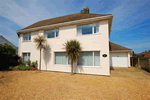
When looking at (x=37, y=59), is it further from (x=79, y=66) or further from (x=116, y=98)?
(x=116, y=98)

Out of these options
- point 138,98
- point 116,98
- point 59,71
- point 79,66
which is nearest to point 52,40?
point 59,71

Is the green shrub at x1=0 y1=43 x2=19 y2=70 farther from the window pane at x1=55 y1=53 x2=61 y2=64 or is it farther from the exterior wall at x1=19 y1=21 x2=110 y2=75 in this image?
the window pane at x1=55 y1=53 x2=61 y2=64

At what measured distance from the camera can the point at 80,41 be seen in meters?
7.91

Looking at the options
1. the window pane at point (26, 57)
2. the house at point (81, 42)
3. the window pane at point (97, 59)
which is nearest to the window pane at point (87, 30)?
the house at point (81, 42)

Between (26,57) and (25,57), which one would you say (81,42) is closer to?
(26,57)

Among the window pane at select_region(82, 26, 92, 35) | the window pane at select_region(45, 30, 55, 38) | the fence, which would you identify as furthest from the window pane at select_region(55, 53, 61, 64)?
the fence

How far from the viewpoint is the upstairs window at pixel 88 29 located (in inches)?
299

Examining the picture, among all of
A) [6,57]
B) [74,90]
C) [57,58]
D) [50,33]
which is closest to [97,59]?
[74,90]

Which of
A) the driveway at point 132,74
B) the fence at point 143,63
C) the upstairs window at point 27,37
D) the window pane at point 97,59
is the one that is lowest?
the driveway at point 132,74

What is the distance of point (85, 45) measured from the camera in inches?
303

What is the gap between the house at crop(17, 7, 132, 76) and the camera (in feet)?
23.4

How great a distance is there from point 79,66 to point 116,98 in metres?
4.69

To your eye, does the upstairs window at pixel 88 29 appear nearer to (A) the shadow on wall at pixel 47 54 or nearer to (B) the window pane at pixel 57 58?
(B) the window pane at pixel 57 58

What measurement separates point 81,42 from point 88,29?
5.10 feet
